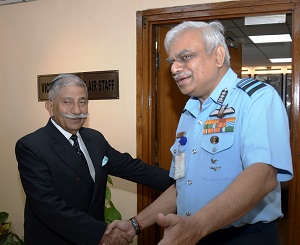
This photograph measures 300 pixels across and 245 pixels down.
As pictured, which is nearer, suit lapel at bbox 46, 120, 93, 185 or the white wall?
suit lapel at bbox 46, 120, 93, 185

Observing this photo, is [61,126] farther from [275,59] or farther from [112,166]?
[275,59]

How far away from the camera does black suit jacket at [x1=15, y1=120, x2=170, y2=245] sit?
184cm

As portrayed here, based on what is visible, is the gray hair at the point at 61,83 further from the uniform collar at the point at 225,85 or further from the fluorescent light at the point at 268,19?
the fluorescent light at the point at 268,19

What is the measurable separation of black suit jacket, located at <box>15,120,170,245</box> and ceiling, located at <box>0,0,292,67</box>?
6.48 ft

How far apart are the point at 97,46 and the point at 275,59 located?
6727 millimetres

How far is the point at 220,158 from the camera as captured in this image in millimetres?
1239

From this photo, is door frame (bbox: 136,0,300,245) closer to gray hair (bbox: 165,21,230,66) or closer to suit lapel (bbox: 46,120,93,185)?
suit lapel (bbox: 46,120,93,185)

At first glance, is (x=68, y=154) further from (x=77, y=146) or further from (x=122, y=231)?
(x=122, y=231)

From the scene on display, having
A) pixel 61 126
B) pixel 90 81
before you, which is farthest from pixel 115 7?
pixel 61 126

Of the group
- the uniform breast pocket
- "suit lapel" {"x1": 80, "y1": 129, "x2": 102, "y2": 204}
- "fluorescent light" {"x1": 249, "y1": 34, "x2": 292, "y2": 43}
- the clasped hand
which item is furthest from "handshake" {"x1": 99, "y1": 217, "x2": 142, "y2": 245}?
"fluorescent light" {"x1": 249, "y1": 34, "x2": 292, "y2": 43}

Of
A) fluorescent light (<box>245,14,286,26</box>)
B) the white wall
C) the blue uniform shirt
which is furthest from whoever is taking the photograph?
the white wall

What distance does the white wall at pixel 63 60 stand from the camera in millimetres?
2982

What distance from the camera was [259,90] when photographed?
3.93 ft

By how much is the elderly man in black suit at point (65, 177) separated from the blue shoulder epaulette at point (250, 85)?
3.56 ft
